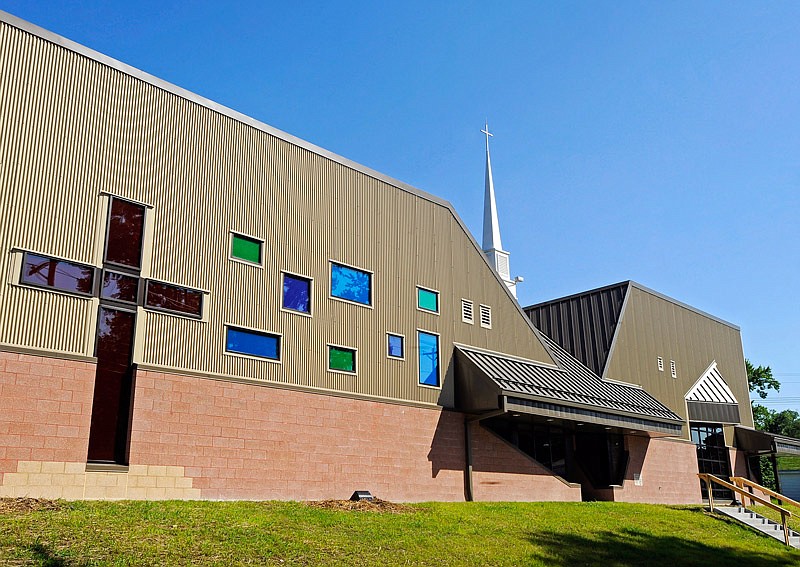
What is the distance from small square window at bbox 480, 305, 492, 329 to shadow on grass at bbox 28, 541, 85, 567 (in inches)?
706

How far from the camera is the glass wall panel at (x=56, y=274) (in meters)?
17.5

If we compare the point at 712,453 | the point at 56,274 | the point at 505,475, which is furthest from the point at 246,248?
the point at 712,453

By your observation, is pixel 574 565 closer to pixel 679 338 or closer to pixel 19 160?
pixel 19 160

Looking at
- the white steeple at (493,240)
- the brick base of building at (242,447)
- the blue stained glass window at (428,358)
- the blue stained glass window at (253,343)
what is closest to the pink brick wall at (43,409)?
the brick base of building at (242,447)

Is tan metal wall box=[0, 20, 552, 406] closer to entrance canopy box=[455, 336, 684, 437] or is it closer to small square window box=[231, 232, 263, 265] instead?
small square window box=[231, 232, 263, 265]

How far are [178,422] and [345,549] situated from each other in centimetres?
585

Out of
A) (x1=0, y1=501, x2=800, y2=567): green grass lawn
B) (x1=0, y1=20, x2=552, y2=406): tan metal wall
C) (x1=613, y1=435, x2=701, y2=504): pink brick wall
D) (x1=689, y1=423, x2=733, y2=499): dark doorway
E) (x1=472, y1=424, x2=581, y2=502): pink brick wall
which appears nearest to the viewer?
(x1=0, y1=501, x2=800, y2=567): green grass lawn

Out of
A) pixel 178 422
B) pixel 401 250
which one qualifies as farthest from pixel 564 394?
pixel 178 422

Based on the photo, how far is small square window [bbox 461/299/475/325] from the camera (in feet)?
90.6

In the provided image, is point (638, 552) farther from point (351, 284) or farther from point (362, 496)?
point (351, 284)

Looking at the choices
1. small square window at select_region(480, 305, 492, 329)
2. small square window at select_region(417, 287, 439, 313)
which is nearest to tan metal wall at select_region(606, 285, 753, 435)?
small square window at select_region(480, 305, 492, 329)

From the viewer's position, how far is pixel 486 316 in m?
28.5

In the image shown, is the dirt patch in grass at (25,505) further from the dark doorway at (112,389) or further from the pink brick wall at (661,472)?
the pink brick wall at (661,472)

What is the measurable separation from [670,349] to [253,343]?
23.9m
